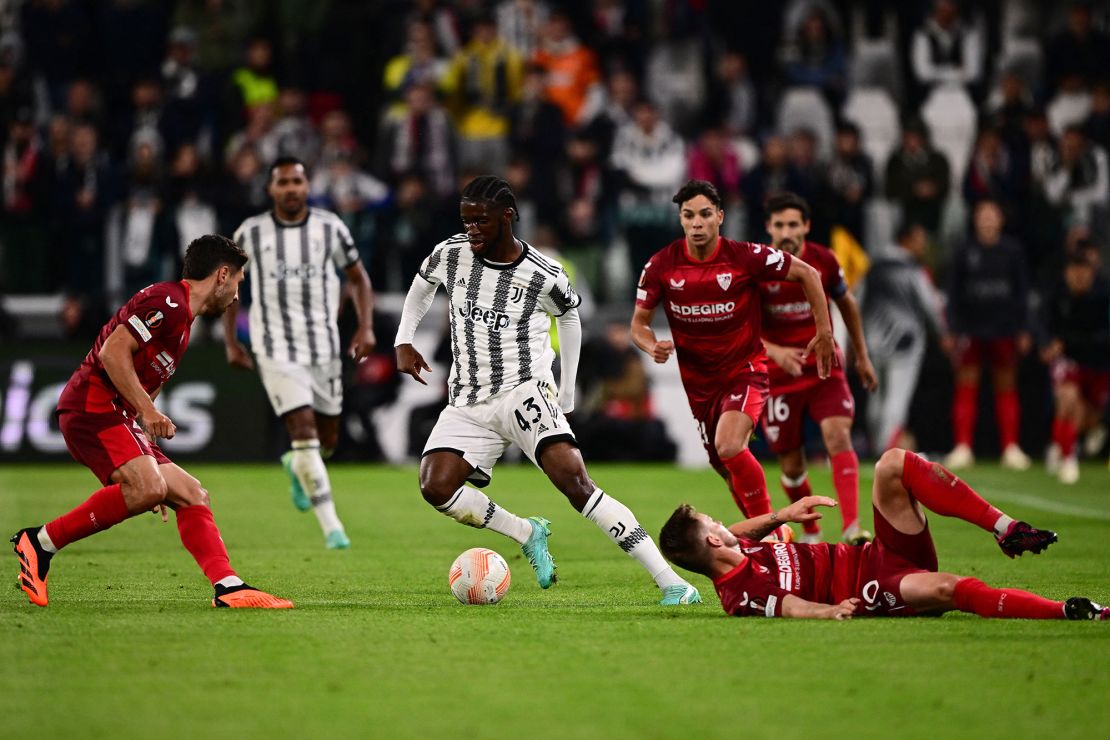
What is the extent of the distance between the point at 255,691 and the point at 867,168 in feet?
47.5

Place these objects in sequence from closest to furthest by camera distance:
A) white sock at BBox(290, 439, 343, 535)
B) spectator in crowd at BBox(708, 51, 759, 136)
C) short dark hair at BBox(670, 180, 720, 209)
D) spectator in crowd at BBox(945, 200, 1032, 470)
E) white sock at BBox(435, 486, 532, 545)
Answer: white sock at BBox(435, 486, 532, 545) → short dark hair at BBox(670, 180, 720, 209) → white sock at BBox(290, 439, 343, 535) → spectator in crowd at BBox(945, 200, 1032, 470) → spectator in crowd at BBox(708, 51, 759, 136)

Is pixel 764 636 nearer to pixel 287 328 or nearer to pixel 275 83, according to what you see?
pixel 287 328

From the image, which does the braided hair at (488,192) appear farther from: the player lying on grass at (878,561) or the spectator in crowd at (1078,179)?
the spectator in crowd at (1078,179)

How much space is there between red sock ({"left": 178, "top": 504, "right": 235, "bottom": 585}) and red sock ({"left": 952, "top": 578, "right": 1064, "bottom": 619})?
3.27 metres

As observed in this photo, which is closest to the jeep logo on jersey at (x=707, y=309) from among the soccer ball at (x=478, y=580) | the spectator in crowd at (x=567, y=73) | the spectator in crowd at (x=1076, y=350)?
the soccer ball at (x=478, y=580)

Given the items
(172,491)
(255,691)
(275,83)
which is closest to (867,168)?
(275,83)

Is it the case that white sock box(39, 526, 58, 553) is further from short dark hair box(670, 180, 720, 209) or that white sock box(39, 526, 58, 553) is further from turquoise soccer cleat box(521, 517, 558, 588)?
short dark hair box(670, 180, 720, 209)

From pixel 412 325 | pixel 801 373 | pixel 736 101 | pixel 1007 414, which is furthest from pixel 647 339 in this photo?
pixel 736 101

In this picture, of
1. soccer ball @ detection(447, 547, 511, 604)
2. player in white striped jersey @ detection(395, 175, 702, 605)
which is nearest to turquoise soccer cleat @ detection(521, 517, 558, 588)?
player in white striped jersey @ detection(395, 175, 702, 605)

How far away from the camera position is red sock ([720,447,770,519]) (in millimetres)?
9172

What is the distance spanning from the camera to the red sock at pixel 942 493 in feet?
22.6

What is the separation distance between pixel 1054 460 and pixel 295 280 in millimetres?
9257

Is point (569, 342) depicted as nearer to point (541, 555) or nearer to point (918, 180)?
point (541, 555)

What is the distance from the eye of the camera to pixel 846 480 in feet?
34.3
